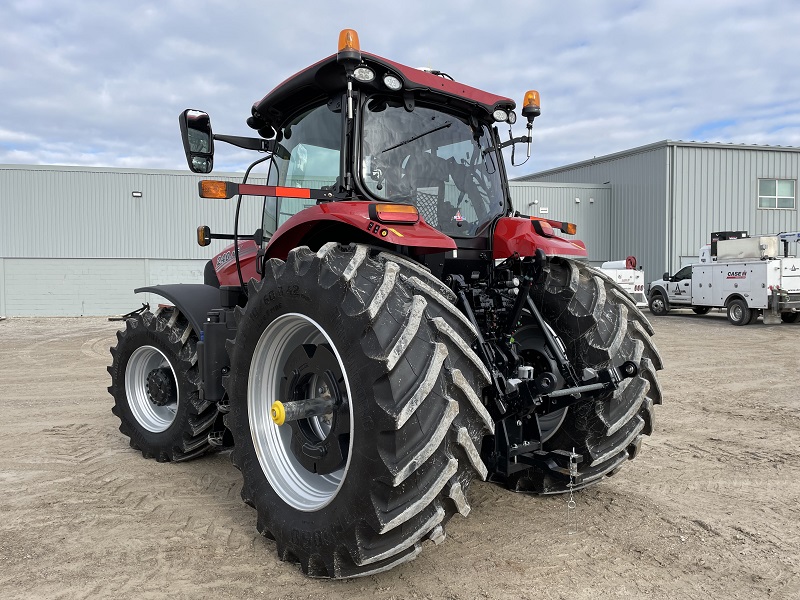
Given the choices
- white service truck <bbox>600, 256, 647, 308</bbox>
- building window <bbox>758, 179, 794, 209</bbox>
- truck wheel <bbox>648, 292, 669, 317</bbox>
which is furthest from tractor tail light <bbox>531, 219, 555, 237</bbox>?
building window <bbox>758, 179, 794, 209</bbox>

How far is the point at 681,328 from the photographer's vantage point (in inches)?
661

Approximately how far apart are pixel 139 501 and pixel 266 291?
6.17 ft

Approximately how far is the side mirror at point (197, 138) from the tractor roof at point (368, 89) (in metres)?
0.43

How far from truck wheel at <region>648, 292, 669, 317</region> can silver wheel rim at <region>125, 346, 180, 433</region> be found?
19.4m

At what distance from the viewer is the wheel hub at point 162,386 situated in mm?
5020

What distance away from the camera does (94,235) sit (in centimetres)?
2231

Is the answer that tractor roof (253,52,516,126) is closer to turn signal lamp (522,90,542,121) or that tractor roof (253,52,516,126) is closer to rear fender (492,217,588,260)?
turn signal lamp (522,90,542,121)

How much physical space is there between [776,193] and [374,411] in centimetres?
2705

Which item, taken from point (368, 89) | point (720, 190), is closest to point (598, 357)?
point (368, 89)

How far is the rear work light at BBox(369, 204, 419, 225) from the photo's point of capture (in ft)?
9.82

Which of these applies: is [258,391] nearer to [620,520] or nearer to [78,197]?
[620,520]

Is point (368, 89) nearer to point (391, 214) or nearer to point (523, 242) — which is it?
point (391, 214)

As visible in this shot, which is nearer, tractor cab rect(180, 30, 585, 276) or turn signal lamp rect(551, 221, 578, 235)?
tractor cab rect(180, 30, 585, 276)

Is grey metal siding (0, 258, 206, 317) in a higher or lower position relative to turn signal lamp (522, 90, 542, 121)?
lower
